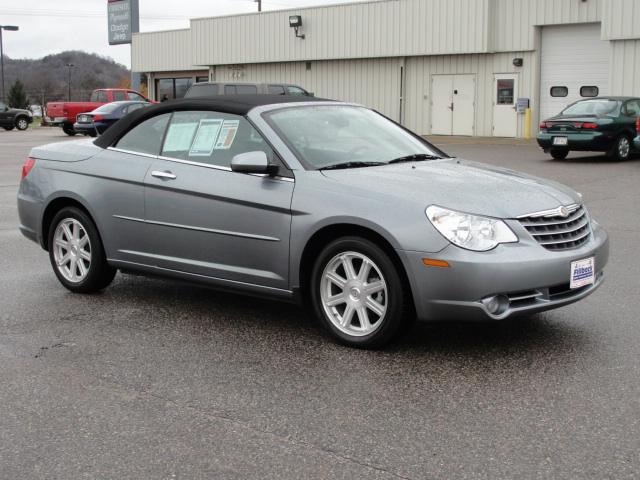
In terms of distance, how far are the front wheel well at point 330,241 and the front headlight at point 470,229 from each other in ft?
1.08

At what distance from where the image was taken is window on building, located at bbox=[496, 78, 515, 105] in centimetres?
3155

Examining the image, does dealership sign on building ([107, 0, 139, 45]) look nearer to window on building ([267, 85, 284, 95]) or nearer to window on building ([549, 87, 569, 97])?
window on building ([267, 85, 284, 95])

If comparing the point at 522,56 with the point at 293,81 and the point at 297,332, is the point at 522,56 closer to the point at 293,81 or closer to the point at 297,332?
the point at 293,81

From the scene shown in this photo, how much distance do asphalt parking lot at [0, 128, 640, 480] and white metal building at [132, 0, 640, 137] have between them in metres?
23.8

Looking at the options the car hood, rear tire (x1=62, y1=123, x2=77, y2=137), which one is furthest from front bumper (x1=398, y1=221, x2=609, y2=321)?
rear tire (x1=62, y1=123, x2=77, y2=137)

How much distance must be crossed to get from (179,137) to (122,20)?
46935 mm

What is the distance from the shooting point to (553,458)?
3.70m

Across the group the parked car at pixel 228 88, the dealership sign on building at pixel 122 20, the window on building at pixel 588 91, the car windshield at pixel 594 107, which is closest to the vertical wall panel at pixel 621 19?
the window on building at pixel 588 91

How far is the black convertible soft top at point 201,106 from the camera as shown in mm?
6121

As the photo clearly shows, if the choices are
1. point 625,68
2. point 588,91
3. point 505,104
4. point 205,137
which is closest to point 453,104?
point 505,104

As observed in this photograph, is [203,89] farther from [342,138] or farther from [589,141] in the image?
[342,138]

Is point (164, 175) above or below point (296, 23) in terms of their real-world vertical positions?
below

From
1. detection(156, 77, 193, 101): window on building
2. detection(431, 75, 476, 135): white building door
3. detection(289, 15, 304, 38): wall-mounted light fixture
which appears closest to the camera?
detection(431, 75, 476, 135): white building door

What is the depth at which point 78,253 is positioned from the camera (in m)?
6.88
